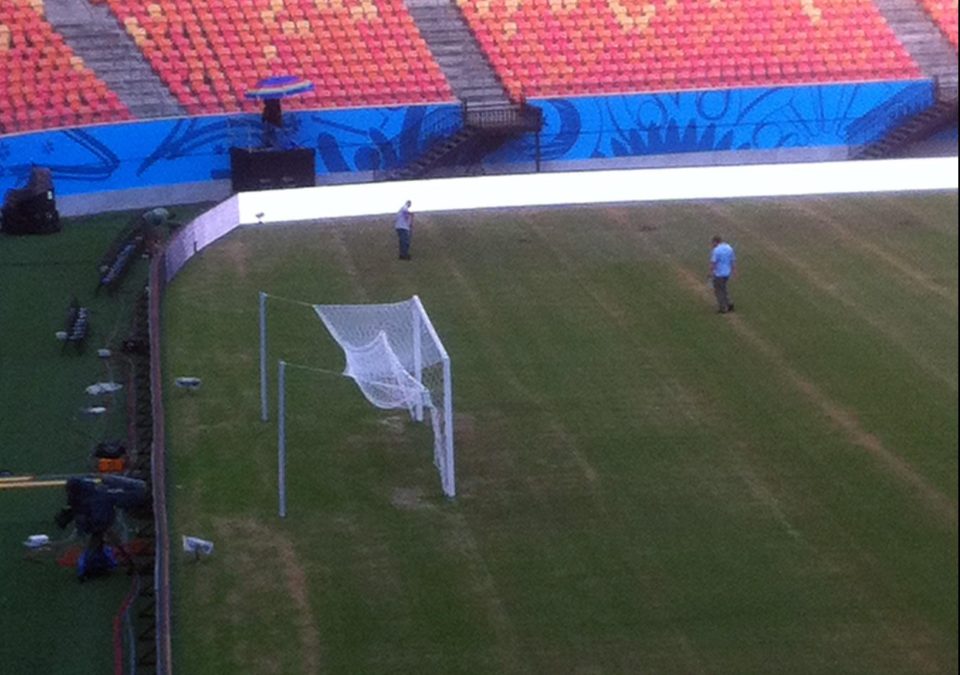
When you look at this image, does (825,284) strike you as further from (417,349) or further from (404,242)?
(417,349)

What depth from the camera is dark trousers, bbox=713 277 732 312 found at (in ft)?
88.7

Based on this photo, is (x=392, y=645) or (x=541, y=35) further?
(x=541, y=35)

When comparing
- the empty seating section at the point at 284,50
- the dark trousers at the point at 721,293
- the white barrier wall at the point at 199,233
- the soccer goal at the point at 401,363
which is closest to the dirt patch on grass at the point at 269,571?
the soccer goal at the point at 401,363

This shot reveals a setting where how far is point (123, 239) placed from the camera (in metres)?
32.6

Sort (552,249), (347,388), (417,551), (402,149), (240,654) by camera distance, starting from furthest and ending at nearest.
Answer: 1. (402,149)
2. (552,249)
3. (347,388)
4. (417,551)
5. (240,654)

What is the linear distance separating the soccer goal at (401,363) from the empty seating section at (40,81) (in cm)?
1534

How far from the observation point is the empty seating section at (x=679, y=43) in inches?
1661

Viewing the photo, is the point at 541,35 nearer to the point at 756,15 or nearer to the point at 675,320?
the point at 756,15

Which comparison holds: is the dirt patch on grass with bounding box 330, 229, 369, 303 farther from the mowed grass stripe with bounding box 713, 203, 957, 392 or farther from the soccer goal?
the mowed grass stripe with bounding box 713, 203, 957, 392

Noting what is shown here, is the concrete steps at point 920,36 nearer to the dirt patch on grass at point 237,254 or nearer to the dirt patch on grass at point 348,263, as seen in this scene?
the dirt patch on grass at point 348,263

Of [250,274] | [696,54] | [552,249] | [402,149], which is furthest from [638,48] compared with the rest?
[250,274]

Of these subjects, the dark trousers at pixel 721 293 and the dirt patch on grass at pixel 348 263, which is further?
the dirt patch on grass at pixel 348 263

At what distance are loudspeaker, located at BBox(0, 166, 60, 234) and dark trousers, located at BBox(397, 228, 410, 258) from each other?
751 centimetres

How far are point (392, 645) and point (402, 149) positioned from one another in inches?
996
